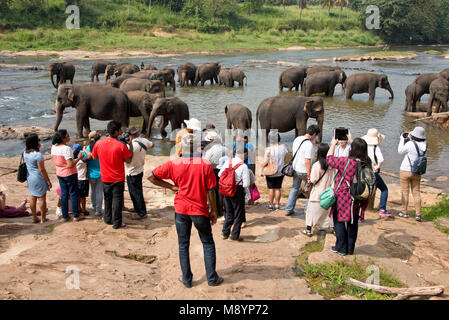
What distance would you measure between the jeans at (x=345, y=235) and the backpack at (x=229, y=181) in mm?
1453

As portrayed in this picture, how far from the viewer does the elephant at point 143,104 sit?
51.0 feet

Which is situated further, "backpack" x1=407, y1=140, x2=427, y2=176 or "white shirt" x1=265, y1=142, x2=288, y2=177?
"white shirt" x1=265, y1=142, x2=288, y2=177

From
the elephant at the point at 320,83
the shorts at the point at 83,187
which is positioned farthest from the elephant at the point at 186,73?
the shorts at the point at 83,187

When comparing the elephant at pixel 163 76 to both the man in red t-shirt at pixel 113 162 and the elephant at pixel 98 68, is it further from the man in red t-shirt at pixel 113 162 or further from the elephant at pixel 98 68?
the man in red t-shirt at pixel 113 162

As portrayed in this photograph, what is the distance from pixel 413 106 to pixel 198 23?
5213cm

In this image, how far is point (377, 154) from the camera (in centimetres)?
786

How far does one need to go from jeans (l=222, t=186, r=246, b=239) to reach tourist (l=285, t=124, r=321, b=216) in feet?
4.35

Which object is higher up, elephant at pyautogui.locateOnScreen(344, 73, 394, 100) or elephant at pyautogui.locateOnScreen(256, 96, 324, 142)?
elephant at pyautogui.locateOnScreen(344, 73, 394, 100)

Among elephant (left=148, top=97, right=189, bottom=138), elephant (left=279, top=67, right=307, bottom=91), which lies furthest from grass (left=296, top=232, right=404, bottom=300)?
elephant (left=279, top=67, right=307, bottom=91)

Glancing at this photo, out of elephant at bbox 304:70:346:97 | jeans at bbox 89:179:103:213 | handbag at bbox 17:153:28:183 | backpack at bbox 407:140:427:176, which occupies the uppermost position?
elephant at bbox 304:70:346:97

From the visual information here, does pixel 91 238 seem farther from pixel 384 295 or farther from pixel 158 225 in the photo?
pixel 384 295

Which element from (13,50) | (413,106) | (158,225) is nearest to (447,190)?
(158,225)

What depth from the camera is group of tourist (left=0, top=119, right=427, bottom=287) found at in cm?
537

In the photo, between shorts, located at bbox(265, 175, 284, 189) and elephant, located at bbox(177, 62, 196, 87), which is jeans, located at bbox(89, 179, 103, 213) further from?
elephant, located at bbox(177, 62, 196, 87)
